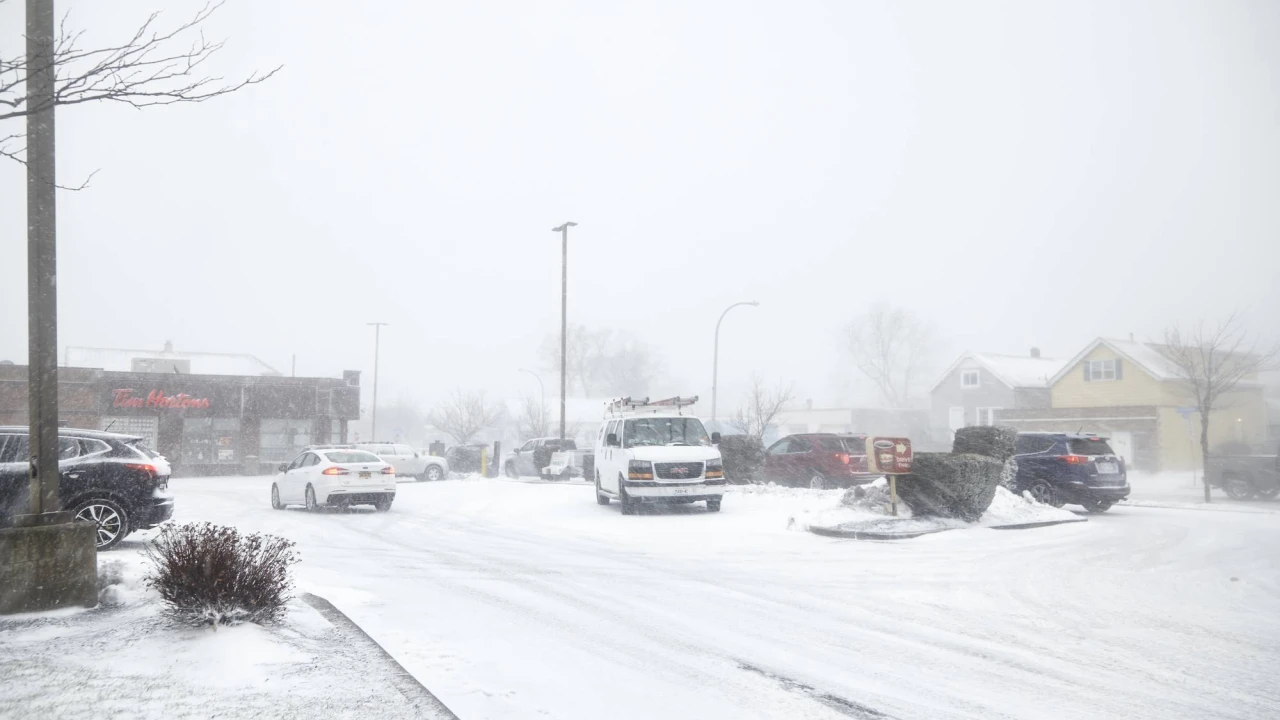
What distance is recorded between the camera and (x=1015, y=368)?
205 ft

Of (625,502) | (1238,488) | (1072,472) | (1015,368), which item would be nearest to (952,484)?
(1072,472)

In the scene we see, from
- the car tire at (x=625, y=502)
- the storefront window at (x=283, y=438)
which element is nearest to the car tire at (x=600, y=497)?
the car tire at (x=625, y=502)

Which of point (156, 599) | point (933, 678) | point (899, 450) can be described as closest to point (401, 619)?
point (156, 599)

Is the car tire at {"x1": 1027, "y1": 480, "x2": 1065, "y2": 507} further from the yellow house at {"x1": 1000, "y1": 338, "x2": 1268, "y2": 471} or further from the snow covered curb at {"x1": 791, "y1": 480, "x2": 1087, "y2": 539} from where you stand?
the yellow house at {"x1": 1000, "y1": 338, "x2": 1268, "y2": 471}

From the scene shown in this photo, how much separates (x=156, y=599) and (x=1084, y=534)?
12982 millimetres

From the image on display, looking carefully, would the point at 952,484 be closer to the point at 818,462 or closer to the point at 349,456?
the point at 818,462

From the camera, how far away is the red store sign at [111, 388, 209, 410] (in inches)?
1608

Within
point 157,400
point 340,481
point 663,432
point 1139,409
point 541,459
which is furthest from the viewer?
point 1139,409

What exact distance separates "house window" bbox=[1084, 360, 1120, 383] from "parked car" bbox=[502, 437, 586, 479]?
29.8 metres

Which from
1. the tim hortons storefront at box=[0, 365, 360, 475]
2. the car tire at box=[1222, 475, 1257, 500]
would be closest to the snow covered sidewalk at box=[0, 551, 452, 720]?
the car tire at box=[1222, 475, 1257, 500]

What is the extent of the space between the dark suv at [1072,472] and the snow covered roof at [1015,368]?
42.6 metres

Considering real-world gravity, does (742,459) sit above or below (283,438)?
above

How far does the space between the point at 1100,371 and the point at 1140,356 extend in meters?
2.36

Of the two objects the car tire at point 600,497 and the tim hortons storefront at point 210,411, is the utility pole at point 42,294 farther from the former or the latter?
the tim hortons storefront at point 210,411
